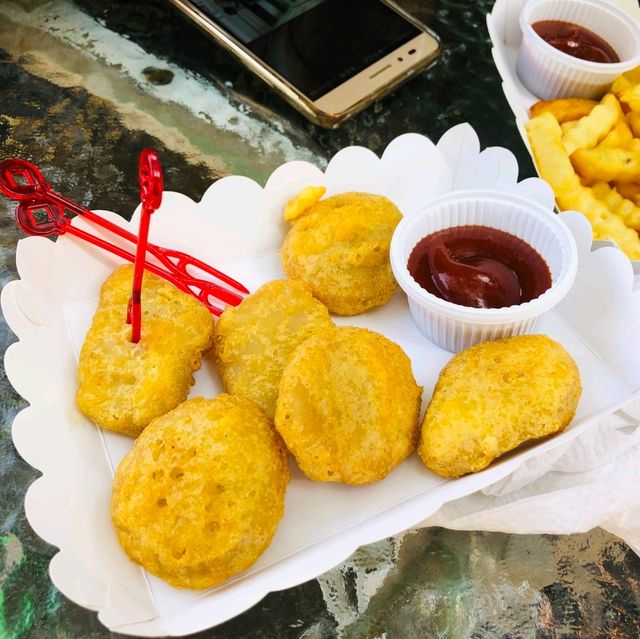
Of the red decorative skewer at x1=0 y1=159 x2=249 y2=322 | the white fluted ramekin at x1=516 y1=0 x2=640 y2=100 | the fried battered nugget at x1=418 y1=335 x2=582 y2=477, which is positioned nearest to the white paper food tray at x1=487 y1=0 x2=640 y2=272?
the white fluted ramekin at x1=516 y1=0 x2=640 y2=100

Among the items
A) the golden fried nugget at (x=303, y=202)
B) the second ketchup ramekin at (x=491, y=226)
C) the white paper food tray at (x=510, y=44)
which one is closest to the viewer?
the second ketchup ramekin at (x=491, y=226)

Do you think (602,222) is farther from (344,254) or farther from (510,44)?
(510,44)

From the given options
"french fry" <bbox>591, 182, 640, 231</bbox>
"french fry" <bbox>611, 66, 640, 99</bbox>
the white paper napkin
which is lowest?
the white paper napkin

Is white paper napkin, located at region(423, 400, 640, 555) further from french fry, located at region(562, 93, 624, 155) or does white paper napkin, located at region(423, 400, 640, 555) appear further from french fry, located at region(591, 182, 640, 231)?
french fry, located at region(562, 93, 624, 155)

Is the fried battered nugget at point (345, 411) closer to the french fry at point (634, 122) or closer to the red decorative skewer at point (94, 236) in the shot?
the red decorative skewer at point (94, 236)

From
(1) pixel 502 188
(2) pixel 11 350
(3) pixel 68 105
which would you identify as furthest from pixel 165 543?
(3) pixel 68 105

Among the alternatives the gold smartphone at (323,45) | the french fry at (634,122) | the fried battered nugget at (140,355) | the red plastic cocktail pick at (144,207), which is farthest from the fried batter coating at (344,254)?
the french fry at (634,122)

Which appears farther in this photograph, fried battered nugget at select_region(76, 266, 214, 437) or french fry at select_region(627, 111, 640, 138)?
french fry at select_region(627, 111, 640, 138)
